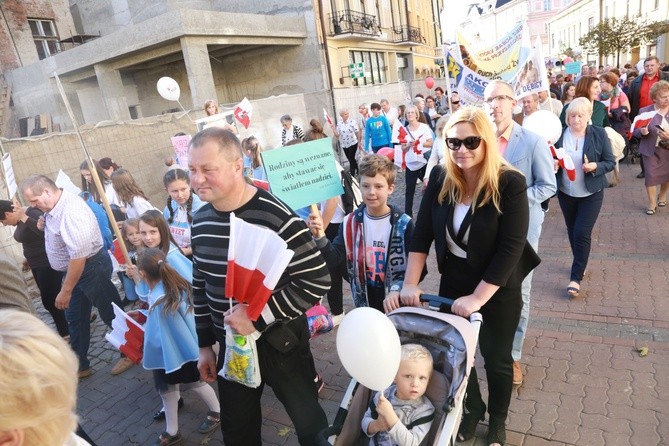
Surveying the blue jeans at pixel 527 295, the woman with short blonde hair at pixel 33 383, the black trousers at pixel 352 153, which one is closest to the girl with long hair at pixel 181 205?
the blue jeans at pixel 527 295

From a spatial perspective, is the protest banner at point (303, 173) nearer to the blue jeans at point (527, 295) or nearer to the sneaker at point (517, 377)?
the blue jeans at point (527, 295)

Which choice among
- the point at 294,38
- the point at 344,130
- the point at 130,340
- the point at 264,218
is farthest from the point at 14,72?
the point at 264,218

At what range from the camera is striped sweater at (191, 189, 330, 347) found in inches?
80.0

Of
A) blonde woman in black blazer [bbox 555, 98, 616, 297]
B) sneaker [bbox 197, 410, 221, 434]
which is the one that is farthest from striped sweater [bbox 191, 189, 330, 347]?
blonde woman in black blazer [bbox 555, 98, 616, 297]

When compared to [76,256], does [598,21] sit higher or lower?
higher

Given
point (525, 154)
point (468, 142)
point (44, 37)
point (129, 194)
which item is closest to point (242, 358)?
point (468, 142)

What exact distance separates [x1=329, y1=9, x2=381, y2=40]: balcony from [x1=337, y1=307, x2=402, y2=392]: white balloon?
69.5 ft

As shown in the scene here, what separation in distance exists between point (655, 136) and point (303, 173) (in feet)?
→ 17.9

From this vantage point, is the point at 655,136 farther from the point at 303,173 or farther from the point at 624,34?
the point at 624,34

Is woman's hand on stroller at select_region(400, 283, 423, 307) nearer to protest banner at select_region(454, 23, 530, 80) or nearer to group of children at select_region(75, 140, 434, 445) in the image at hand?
group of children at select_region(75, 140, 434, 445)

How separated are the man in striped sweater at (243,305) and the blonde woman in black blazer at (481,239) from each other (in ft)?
1.90

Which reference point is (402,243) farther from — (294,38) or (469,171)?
(294,38)

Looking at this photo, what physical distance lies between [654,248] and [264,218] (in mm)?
5380

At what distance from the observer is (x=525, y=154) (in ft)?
10.1
